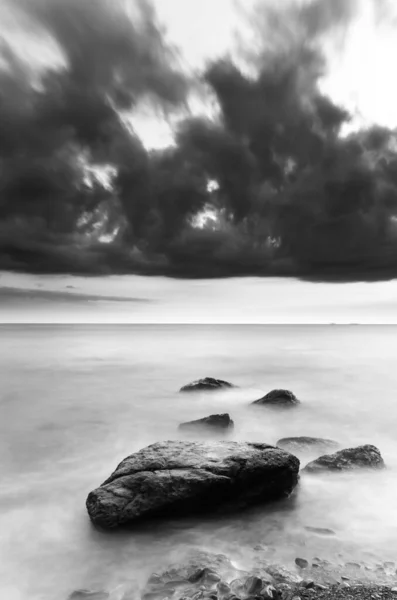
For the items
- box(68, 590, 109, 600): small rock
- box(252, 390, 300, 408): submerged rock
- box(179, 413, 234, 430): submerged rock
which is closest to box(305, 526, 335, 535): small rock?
box(68, 590, 109, 600): small rock

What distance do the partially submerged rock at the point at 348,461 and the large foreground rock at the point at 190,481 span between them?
1.26m

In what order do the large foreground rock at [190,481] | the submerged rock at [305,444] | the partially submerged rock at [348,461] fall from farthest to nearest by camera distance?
the submerged rock at [305,444], the partially submerged rock at [348,461], the large foreground rock at [190,481]

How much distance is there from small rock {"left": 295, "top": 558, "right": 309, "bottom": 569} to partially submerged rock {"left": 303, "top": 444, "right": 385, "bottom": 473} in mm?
2781

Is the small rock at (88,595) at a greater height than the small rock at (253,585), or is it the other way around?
the small rock at (253,585)

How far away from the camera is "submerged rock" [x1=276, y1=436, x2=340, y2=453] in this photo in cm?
877

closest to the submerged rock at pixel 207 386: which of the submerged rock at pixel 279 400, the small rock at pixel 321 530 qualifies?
the submerged rock at pixel 279 400

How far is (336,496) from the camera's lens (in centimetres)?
659

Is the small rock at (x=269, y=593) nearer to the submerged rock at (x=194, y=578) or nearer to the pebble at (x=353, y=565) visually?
the submerged rock at (x=194, y=578)

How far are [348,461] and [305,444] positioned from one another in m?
1.42

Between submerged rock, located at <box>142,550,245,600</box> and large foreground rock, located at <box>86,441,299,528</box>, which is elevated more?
large foreground rock, located at <box>86,441,299,528</box>

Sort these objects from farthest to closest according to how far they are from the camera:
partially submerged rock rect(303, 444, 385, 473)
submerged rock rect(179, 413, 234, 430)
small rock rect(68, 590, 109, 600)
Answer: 1. submerged rock rect(179, 413, 234, 430)
2. partially submerged rock rect(303, 444, 385, 473)
3. small rock rect(68, 590, 109, 600)

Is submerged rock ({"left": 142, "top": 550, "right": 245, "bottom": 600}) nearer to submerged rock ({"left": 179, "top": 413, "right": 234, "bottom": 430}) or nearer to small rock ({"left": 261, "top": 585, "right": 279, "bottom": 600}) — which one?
small rock ({"left": 261, "top": 585, "right": 279, "bottom": 600})

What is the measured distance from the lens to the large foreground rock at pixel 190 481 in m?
5.45

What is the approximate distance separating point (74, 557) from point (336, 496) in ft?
14.1
